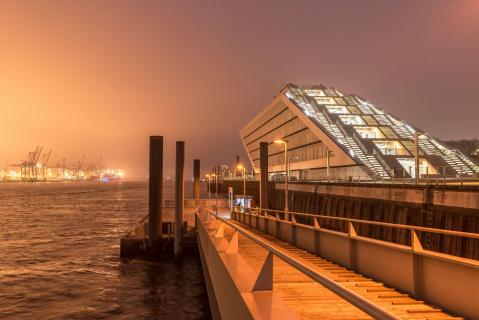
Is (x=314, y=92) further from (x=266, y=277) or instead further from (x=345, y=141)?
(x=266, y=277)

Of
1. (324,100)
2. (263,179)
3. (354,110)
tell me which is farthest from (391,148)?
(263,179)

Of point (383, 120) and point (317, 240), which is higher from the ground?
point (383, 120)

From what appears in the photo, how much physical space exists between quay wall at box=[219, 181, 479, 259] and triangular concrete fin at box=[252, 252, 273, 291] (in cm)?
1426

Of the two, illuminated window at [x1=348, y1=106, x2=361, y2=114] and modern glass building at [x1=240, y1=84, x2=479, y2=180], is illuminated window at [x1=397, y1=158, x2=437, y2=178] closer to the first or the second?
modern glass building at [x1=240, y1=84, x2=479, y2=180]

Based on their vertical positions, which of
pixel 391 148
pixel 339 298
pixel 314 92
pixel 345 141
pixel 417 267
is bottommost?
pixel 339 298

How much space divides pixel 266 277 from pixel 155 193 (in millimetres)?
23919

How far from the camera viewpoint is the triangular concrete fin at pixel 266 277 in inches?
215

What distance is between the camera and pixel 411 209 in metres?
24.1

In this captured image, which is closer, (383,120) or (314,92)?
(383,120)

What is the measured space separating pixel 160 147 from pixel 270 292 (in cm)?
2445

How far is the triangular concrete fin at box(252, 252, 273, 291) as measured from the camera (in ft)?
17.9

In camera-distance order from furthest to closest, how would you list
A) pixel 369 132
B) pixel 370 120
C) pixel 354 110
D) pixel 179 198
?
pixel 354 110 → pixel 370 120 → pixel 369 132 → pixel 179 198

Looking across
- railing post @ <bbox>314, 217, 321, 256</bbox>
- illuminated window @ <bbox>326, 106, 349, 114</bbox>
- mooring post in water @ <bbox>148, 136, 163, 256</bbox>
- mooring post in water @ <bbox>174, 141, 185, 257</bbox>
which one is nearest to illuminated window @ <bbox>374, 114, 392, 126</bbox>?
illuminated window @ <bbox>326, 106, 349, 114</bbox>

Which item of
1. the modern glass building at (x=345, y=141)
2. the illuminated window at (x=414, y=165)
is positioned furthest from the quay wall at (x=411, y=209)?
the illuminated window at (x=414, y=165)
